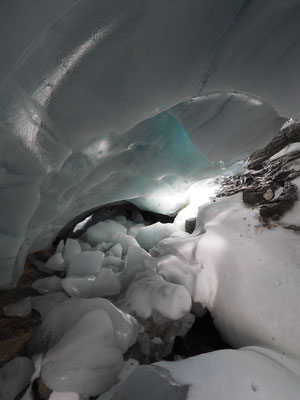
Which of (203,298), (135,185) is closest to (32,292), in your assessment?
(203,298)

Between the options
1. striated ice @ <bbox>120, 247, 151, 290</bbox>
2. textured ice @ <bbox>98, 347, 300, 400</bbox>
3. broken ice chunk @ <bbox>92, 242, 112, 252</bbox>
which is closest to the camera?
textured ice @ <bbox>98, 347, 300, 400</bbox>

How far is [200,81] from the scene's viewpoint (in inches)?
64.8

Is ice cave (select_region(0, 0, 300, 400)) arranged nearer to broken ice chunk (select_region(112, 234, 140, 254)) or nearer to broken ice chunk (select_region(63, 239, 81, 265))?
broken ice chunk (select_region(63, 239, 81, 265))

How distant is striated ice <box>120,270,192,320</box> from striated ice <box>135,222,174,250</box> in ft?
6.11

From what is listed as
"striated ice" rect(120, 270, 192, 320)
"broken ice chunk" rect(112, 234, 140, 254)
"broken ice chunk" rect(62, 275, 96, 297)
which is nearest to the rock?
"striated ice" rect(120, 270, 192, 320)

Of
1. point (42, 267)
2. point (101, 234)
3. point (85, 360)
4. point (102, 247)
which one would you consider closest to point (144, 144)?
point (102, 247)

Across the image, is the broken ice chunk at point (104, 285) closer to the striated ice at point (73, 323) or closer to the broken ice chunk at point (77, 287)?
the broken ice chunk at point (77, 287)

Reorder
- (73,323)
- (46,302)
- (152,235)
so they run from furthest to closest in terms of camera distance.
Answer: (152,235)
(46,302)
(73,323)

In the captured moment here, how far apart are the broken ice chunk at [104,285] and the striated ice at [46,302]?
32 centimetres

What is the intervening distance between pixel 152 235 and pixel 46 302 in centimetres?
225

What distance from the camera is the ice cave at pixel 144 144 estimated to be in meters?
1.30

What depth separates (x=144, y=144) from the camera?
9.30 ft

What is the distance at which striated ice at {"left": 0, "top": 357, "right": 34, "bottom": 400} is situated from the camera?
52.9 inches

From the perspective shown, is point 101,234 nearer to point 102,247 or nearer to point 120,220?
point 102,247
